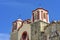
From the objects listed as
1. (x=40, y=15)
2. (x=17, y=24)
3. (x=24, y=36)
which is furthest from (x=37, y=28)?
(x=17, y=24)

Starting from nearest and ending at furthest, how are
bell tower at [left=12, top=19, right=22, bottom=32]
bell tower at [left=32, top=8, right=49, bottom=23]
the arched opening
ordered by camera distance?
1. bell tower at [left=32, top=8, right=49, bottom=23]
2. the arched opening
3. bell tower at [left=12, top=19, right=22, bottom=32]

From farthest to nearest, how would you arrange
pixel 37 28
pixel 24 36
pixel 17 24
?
1. pixel 17 24
2. pixel 24 36
3. pixel 37 28

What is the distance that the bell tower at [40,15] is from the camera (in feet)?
92.0

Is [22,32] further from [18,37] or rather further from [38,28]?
[38,28]

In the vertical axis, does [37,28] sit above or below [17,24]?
below

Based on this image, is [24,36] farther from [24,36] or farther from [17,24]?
[17,24]

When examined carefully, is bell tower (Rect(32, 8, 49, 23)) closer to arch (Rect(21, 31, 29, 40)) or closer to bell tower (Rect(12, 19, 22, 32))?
arch (Rect(21, 31, 29, 40))

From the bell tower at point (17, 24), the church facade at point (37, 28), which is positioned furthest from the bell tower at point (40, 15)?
the bell tower at point (17, 24)

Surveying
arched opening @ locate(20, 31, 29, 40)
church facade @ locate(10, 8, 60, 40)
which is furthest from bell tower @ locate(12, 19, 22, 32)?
arched opening @ locate(20, 31, 29, 40)

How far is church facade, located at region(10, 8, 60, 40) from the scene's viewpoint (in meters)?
26.1

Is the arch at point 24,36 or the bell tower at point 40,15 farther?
the arch at point 24,36

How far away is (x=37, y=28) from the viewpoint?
27578 mm

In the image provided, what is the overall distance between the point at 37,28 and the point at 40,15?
1.68 m

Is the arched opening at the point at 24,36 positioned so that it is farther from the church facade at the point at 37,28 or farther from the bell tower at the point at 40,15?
the bell tower at the point at 40,15
